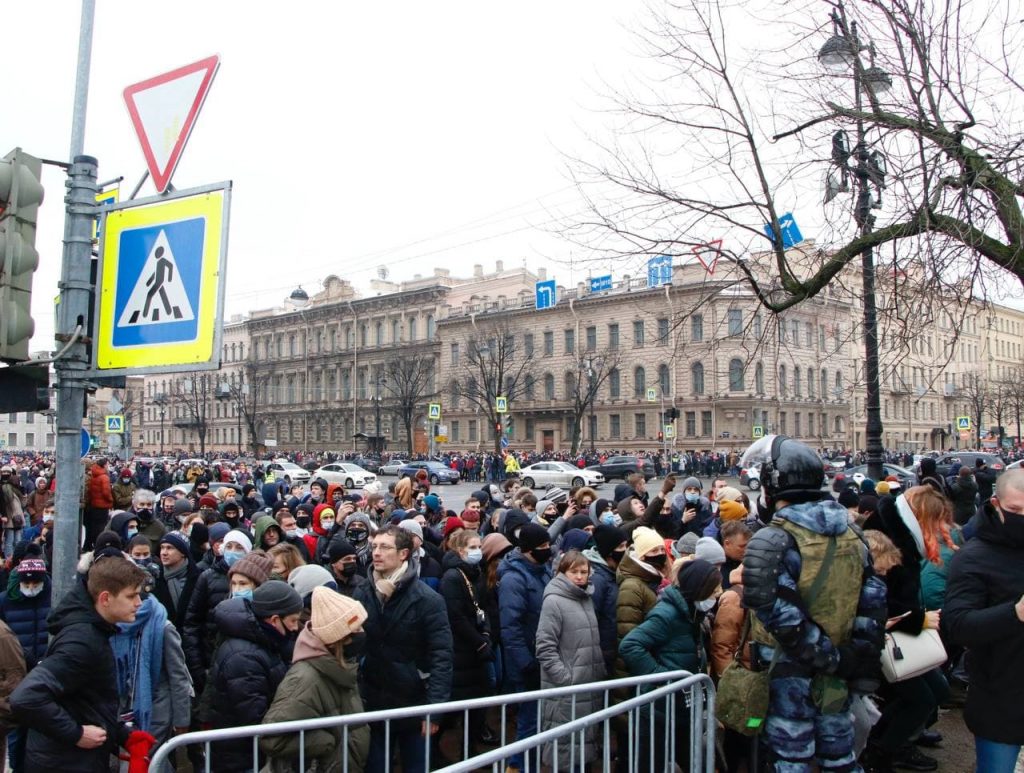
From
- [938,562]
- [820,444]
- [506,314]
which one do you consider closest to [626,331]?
[506,314]

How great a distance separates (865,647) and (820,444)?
6275 centimetres

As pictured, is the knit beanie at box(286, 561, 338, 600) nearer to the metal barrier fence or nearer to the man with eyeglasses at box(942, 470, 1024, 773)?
the metal barrier fence

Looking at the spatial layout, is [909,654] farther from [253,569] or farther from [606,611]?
[253,569]

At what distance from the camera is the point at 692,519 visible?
969 cm

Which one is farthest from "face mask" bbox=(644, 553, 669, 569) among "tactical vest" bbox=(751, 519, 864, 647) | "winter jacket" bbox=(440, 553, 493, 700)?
"tactical vest" bbox=(751, 519, 864, 647)

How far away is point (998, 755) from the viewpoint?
3.67 meters

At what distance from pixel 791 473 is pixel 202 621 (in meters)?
4.27

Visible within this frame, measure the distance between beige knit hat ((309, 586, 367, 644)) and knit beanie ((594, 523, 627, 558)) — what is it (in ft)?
7.91

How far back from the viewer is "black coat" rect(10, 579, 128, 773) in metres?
3.51

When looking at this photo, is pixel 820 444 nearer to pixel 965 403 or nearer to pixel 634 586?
pixel 965 403

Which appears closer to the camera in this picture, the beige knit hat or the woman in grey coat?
the beige knit hat

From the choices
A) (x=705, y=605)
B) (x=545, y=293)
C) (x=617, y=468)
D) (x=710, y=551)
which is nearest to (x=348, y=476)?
(x=617, y=468)

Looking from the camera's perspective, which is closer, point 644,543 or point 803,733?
point 803,733

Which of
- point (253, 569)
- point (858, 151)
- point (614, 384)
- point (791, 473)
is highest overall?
point (614, 384)
